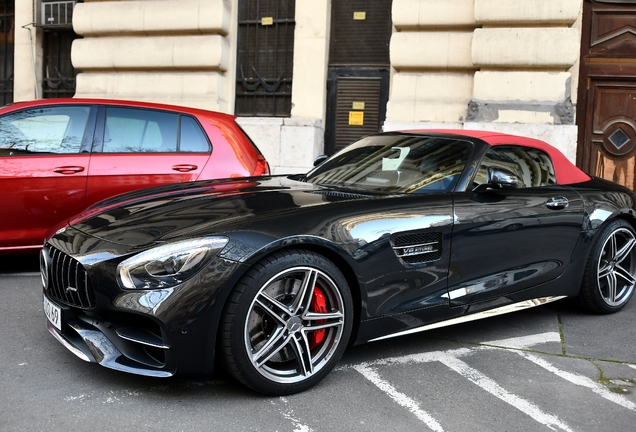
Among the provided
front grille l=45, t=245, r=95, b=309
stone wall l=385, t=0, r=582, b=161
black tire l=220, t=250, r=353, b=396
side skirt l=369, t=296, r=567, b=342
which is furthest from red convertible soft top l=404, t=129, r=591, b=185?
stone wall l=385, t=0, r=582, b=161

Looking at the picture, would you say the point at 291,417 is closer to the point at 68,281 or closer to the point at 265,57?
the point at 68,281

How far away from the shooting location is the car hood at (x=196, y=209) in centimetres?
322

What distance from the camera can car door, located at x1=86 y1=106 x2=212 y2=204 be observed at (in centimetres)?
→ 582

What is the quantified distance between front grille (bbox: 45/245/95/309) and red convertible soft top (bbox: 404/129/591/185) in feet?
8.35

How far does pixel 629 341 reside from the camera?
450 cm

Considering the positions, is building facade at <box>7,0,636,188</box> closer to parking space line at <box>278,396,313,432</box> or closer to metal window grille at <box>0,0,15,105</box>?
metal window grille at <box>0,0,15,105</box>

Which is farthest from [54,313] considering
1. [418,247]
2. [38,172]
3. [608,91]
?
[608,91]

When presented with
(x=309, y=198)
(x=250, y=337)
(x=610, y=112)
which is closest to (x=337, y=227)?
(x=309, y=198)

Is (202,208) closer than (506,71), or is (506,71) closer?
(202,208)

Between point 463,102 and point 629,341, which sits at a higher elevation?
point 463,102

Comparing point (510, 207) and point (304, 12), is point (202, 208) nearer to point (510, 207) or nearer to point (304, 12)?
point (510, 207)

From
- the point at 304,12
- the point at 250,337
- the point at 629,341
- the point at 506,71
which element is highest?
the point at 304,12

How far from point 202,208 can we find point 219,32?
7904mm

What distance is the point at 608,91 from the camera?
31.9ft
